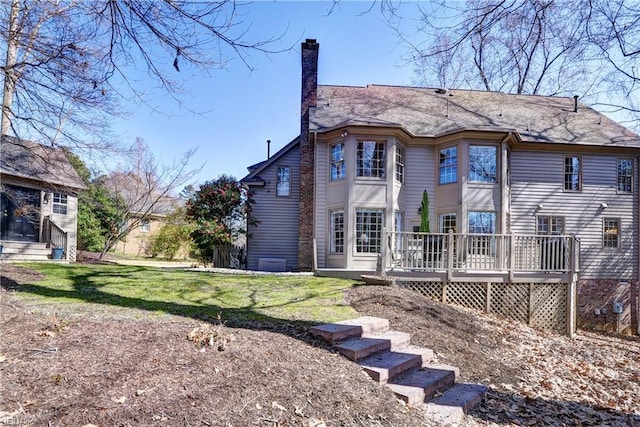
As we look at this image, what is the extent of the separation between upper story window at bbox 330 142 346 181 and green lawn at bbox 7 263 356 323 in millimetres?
4915

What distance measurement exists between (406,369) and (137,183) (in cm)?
2019

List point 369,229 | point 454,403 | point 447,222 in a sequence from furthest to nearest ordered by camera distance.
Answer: point 447,222 → point 369,229 → point 454,403

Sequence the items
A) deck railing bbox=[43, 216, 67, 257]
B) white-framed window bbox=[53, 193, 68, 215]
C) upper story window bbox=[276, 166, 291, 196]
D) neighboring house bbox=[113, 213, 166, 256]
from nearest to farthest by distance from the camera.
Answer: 1. deck railing bbox=[43, 216, 67, 257]
2. upper story window bbox=[276, 166, 291, 196]
3. white-framed window bbox=[53, 193, 68, 215]
4. neighboring house bbox=[113, 213, 166, 256]

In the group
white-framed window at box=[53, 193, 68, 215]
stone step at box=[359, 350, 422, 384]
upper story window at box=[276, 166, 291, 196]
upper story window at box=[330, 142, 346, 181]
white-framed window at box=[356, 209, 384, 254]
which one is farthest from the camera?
white-framed window at box=[53, 193, 68, 215]

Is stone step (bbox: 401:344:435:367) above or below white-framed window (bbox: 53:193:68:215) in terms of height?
below

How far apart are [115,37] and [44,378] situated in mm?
3762

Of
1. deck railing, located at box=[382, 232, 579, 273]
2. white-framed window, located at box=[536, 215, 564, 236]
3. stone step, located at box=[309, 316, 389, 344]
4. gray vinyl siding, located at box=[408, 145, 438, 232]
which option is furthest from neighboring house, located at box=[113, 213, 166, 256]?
stone step, located at box=[309, 316, 389, 344]

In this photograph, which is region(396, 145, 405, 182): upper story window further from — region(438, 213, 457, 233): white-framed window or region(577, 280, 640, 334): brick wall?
region(577, 280, 640, 334): brick wall

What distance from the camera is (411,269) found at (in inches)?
377

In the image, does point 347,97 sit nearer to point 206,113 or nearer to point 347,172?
point 347,172

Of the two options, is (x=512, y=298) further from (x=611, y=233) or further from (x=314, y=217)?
(x=611, y=233)

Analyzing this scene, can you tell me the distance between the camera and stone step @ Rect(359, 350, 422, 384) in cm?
416

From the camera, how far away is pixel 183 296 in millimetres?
6602

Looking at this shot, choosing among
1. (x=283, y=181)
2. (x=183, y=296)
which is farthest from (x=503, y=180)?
(x=183, y=296)
